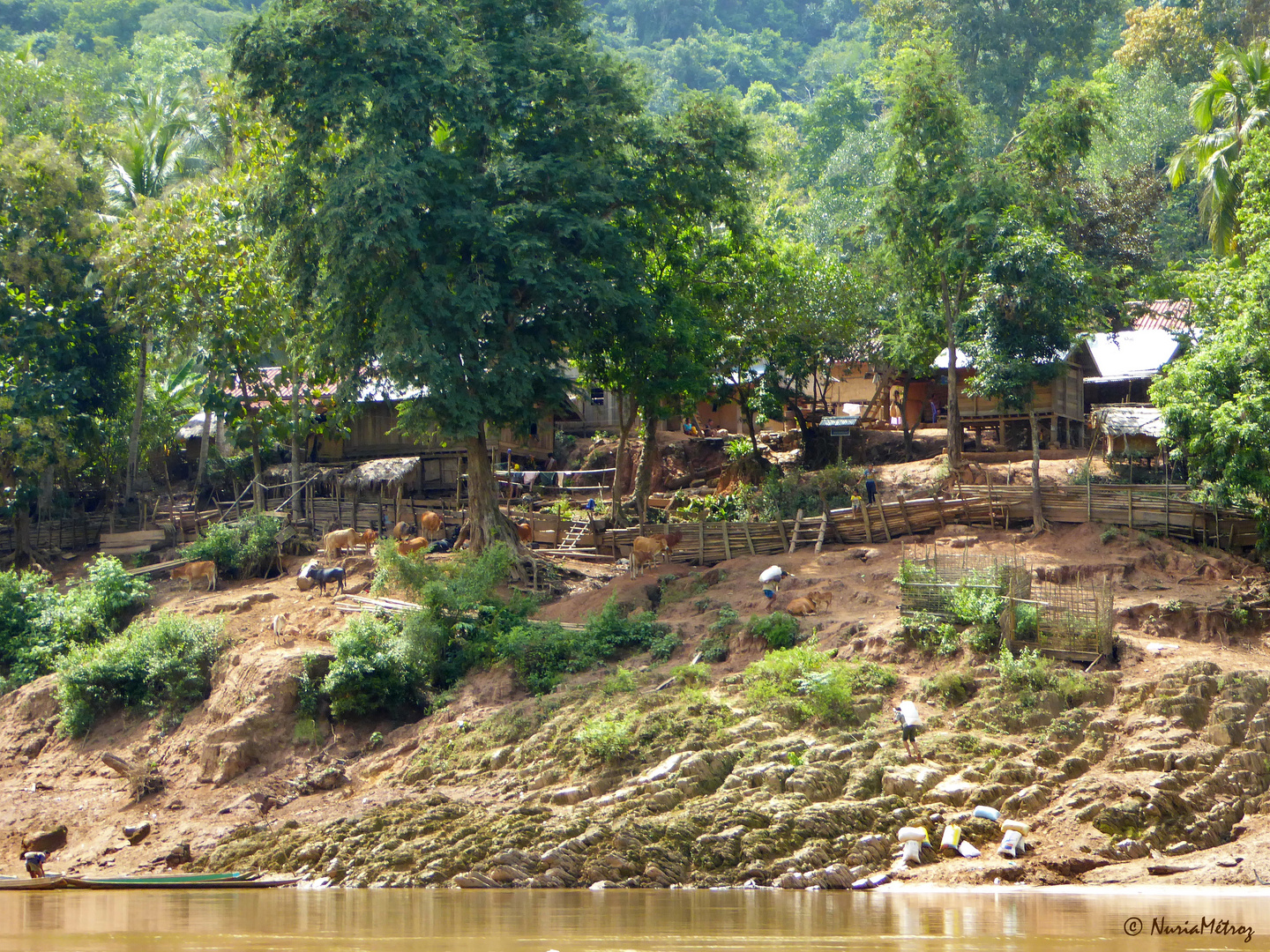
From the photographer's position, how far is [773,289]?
114 ft

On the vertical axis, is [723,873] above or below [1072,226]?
below

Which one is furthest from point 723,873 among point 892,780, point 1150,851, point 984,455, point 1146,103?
point 1146,103

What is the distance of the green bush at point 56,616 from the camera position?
27406mm

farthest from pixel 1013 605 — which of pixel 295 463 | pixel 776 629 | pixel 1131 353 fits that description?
pixel 295 463

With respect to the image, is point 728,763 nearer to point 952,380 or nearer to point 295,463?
point 952,380

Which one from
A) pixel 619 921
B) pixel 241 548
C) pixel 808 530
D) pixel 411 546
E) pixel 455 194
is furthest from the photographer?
pixel 241 548

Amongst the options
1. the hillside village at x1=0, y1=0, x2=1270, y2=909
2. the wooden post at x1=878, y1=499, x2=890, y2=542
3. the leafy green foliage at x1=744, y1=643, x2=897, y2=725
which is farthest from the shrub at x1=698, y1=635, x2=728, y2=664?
the wooden post at x1=878, y1=499, x2=890, y2=542

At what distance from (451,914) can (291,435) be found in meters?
21.2

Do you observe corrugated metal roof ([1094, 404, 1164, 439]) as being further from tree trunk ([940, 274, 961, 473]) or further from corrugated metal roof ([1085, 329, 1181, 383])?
corrugated metal roof ([1085, 329, 1181, 383])

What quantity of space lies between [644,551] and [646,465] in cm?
488

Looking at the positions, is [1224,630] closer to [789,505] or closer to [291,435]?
[789,505]

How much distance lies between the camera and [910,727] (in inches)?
730

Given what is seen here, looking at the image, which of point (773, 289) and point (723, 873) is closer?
point (723, 873)

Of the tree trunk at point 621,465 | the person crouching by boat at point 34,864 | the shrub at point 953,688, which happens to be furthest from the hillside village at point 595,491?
the person crouching by boat at point 34,864
